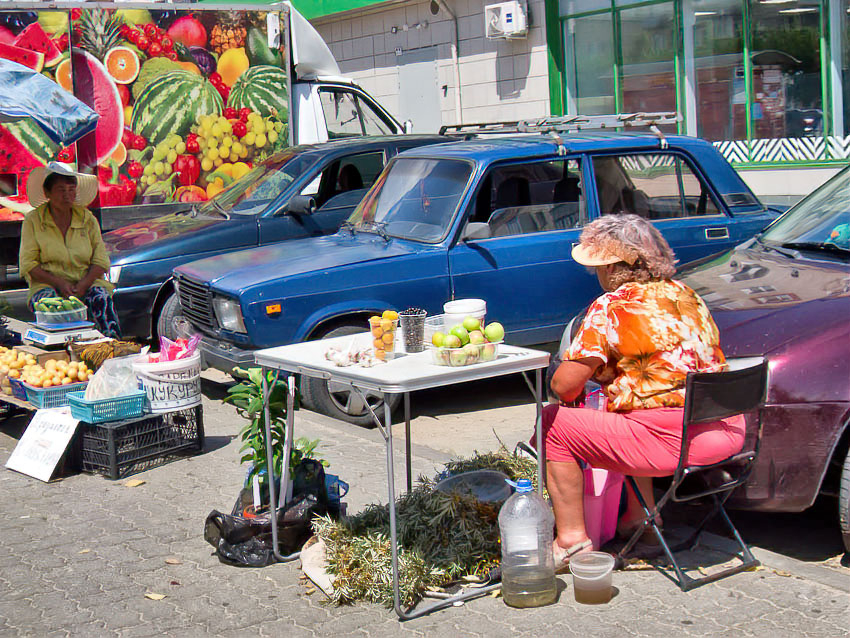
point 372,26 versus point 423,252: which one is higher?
point 372,26

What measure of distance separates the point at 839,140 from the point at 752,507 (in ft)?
32.0

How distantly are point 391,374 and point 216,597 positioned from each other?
4.23 ft

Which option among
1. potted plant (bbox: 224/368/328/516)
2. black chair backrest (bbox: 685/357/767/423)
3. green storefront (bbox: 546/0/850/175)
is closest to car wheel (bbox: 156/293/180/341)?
potted plant (bbox: 224/368/328/516)

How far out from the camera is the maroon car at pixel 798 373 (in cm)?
436

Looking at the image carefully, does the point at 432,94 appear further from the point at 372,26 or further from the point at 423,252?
the point at 423,252

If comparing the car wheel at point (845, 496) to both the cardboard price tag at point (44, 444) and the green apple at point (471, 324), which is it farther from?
the cardboard price tag at point (44, 444)

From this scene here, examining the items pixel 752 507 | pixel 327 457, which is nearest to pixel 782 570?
pixel 752 507

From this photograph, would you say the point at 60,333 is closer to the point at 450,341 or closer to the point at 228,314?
the point at 228,314

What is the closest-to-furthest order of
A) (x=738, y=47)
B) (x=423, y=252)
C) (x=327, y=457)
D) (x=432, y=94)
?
(x=327, y=457) < (x=423, y=252) < (x=738, y=47) < (x=432, y=94)

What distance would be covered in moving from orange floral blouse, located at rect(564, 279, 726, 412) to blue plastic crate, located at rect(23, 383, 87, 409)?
370 centimetres

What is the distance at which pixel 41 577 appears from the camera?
4770mm

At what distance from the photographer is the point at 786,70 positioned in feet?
44.3

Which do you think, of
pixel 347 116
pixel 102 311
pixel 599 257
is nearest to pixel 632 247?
pixel 599 257

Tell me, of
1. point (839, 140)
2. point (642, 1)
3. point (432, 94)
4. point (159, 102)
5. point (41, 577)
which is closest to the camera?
point (41, 577)
